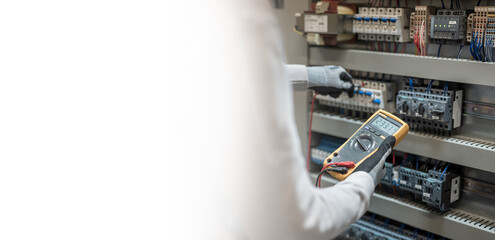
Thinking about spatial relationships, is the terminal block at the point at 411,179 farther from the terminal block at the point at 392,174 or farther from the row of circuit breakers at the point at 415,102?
the row of circuit breakers at the point at 415,102

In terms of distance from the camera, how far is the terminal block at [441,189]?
6.41 ft

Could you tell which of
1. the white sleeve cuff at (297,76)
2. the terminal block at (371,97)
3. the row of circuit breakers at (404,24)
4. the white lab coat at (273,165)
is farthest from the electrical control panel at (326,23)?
the white lab coat at (273,165)

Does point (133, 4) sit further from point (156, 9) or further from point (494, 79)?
point (494, 79)

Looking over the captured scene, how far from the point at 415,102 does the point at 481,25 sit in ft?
1.22

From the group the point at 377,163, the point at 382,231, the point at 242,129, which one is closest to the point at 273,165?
the point at 242,129

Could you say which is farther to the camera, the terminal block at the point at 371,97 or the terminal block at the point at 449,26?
the terminal block at the point at 371,97

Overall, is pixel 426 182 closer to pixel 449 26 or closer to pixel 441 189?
pixel 441 189

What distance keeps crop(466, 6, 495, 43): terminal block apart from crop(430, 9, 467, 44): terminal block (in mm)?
27

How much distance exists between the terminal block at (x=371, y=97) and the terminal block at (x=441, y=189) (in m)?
0.36

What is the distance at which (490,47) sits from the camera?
1797 mm

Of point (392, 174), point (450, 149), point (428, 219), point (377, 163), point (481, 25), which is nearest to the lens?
point (377, 163)

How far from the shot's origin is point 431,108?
1955mm

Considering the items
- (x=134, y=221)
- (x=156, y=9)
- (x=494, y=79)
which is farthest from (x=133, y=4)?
(x=494, y=79)

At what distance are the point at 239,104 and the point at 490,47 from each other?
1.30 m
